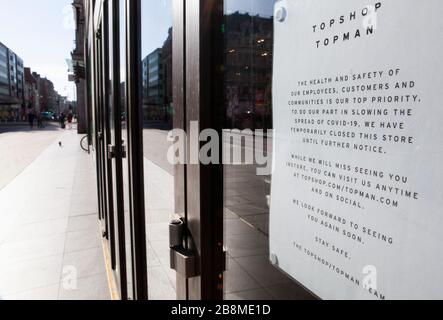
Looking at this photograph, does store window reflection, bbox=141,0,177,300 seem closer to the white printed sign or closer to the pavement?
the white printed sign

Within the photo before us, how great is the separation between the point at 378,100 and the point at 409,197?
0.13 meters

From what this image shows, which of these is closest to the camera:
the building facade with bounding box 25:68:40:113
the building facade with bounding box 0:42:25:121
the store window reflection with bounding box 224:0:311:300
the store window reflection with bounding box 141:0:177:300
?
the store window reflection with bounding box 224:0:311:300

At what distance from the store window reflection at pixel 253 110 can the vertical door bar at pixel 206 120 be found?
0.09ft

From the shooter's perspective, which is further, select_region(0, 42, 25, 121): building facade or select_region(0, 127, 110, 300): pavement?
select_region(0, 42, 25, 121): building facade

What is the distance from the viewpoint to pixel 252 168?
2.89ft

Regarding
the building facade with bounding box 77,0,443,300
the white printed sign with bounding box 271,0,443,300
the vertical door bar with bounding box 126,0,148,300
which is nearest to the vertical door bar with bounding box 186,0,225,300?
the building facade with bounding box 77,0,443,300

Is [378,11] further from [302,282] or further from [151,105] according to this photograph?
[151,105]

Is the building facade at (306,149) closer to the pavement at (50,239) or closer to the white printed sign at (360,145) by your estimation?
the white printed sign at (360,145)

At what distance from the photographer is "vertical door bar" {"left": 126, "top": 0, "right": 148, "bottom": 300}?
5.56ft

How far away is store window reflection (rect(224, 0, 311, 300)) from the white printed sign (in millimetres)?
49

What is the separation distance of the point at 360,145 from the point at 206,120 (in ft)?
1.45

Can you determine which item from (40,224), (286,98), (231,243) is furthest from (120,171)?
(40,224)

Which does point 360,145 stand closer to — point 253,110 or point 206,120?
point 253,110

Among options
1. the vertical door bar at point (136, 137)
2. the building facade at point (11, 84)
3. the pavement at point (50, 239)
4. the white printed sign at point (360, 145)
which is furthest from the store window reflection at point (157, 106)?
the building facade at point (11, 84)
